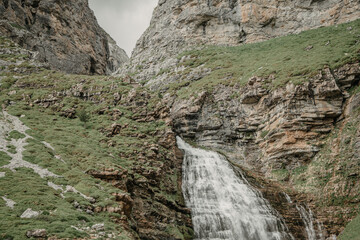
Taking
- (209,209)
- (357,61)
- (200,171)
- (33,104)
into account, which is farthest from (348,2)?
(33,104)

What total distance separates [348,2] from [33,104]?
226 feet

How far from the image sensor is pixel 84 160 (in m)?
21.6

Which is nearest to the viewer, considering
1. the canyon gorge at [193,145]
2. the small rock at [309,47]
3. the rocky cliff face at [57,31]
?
the canyon gorge at [193,145]

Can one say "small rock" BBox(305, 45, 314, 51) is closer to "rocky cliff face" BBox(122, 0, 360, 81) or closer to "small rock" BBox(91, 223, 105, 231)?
"rocky cliff face" BBox(122, 0, 360, 81)

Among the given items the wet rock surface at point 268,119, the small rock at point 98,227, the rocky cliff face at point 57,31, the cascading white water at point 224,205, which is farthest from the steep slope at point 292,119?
the rocky cliff face at point 57,31

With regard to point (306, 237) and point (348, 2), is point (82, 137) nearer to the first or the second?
point (306, 237)

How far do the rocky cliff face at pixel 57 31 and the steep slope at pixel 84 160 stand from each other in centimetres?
A: 1529

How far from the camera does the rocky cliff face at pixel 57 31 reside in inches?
2140

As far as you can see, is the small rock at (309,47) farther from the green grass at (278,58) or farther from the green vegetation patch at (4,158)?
the green vegetation patch at (4,158)

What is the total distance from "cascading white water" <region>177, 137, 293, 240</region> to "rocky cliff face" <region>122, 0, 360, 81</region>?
129 feet

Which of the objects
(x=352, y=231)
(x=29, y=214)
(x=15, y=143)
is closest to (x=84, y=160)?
(x=15, y=143)

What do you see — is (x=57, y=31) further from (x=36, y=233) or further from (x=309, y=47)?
(x=36, y=233)

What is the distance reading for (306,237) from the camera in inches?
938

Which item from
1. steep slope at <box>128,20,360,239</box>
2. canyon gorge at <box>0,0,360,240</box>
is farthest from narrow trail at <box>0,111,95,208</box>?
steep slope at <box>128,20,360,239</box>
